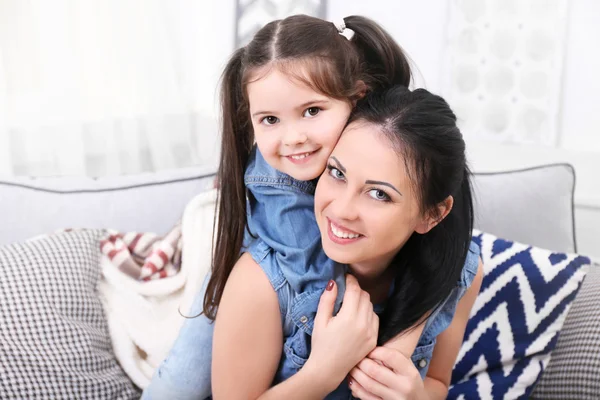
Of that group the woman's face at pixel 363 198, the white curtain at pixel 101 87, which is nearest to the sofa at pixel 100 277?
the white curtain at pixel 101 87

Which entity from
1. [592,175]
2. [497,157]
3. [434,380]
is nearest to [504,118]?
[497,157]

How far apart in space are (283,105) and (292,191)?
16 centimetres

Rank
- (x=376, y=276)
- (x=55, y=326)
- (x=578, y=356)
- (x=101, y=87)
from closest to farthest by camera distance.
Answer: (x=376, y=276) → (x=55, y=326) → (x=578, y=356) → (x=101, y=87)

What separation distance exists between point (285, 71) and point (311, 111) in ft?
0.26

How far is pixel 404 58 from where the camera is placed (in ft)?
4.17

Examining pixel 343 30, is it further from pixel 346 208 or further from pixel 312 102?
pixel 346 208

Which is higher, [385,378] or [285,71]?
[285,71]

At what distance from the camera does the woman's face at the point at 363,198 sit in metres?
1.10

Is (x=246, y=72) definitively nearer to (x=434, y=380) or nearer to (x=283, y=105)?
(x=283, y=105)

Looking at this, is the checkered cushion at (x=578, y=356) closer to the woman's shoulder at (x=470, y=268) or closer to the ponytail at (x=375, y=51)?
the woman's shoulder at (x=470, y=268)

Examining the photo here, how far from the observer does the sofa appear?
58.4 inches

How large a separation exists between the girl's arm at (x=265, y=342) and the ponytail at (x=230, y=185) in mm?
53

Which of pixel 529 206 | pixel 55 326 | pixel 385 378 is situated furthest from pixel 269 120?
pixel 529 206

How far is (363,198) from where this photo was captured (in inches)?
44.2
